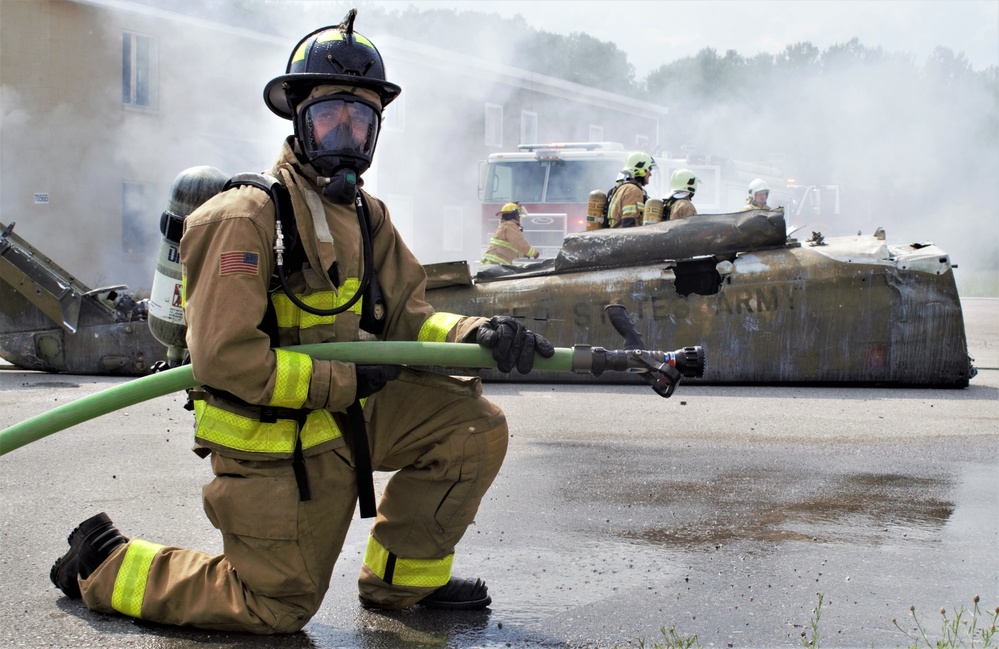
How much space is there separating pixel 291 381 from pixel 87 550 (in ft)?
2.72

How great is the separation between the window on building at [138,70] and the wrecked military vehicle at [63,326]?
1025cm

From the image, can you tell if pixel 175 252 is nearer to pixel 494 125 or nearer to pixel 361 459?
pixel 361 459

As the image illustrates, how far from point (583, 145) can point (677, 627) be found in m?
12.3

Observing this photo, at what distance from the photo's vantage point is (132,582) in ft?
9.18

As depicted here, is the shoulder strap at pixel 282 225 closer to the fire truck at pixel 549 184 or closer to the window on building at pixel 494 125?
the fire truck at pixel 549 184

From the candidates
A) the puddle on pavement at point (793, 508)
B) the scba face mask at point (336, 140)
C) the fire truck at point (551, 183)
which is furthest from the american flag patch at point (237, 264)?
the fire truck at point (551, 183)

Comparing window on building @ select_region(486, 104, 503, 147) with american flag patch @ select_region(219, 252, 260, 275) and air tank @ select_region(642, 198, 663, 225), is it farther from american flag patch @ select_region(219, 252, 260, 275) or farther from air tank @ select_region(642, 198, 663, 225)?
american flag patch @ select_region(219, 252, 260, 275)

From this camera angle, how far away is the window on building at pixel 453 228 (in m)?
22.1

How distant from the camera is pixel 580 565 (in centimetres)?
333

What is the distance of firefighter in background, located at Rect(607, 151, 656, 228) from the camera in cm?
1036

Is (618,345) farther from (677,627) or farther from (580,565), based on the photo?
(677,627)

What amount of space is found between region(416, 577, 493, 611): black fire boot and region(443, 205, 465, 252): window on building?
19.3 meters

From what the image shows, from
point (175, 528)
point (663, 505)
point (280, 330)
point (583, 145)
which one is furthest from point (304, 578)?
point (583, 145)

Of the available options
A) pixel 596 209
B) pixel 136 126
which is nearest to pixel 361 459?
pixel 596 209
